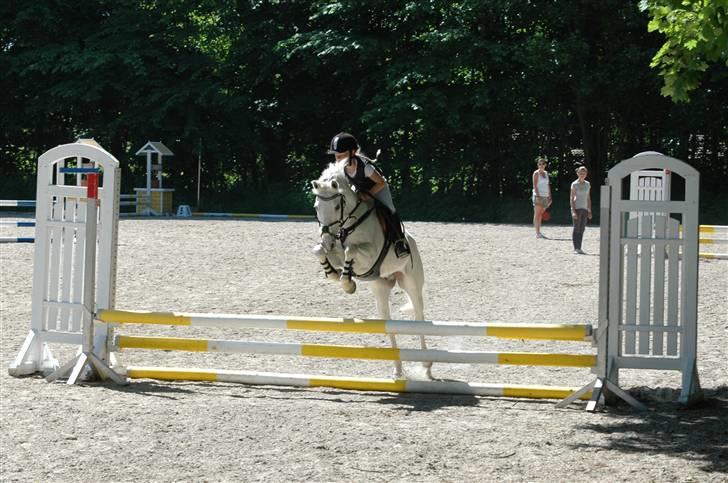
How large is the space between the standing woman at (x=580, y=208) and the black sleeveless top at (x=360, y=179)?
11.5 metres

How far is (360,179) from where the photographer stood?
8.95 metres

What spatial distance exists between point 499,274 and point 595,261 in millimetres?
2740

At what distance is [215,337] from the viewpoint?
1154cm

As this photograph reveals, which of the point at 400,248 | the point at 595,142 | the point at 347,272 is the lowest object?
the point at 347,272

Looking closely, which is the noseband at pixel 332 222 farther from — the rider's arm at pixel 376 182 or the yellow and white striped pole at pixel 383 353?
the yellow and white striped pole at pixel 383 353

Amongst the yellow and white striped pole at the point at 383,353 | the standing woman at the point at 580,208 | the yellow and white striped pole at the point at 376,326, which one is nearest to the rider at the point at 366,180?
the yellow and white striped pole at the point at 376,326

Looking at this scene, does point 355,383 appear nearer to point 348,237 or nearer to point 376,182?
point 348,237

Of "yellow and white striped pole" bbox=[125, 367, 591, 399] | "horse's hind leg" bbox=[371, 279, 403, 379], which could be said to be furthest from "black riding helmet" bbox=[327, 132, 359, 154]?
"yellow and white striped pole" bbox=[125, 367, 591, 399]

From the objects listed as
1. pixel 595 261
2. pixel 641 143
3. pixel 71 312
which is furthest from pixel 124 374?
pixel 641 143

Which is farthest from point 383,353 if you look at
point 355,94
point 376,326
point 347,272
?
point 355,94

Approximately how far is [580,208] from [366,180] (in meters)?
12.0

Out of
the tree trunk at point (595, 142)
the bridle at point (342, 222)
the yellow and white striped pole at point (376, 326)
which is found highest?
the tree trunk at point (595, 142)

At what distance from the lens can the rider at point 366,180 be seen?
8.95m

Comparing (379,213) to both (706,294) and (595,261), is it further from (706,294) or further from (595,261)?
(595,261)
